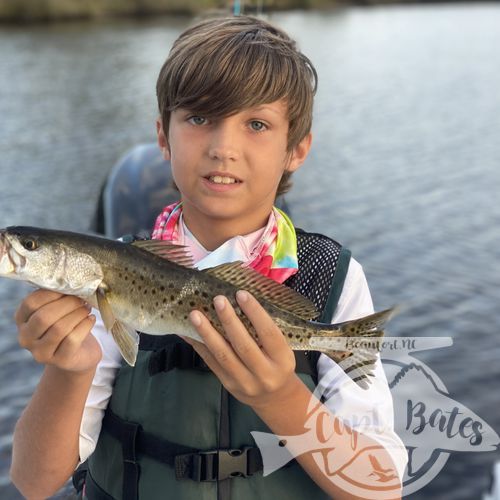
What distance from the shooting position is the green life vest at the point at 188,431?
2816 mm

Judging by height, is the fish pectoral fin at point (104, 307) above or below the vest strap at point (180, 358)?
above

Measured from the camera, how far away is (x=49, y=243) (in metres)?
2.53

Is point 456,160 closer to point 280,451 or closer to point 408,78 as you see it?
point 408,78

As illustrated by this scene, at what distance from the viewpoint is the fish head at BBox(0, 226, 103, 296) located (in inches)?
97.3

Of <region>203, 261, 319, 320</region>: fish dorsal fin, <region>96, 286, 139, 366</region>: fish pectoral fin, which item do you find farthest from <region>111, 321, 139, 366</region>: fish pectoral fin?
<region>203, 261, 319, 320</region>: fish dorsal fin

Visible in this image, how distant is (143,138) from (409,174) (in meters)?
6.65

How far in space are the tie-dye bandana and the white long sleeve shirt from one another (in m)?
0.05

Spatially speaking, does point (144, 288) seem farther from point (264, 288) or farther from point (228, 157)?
point (228, 157)

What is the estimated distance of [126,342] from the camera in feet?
8.44

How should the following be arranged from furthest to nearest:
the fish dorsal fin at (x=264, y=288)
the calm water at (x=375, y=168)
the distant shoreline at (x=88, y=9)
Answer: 1. the distant shoreline at (x=88, y=9)
2. the calm water at (x=375, y=168)
3. the fish dorsal fin at (x=264, y=288)

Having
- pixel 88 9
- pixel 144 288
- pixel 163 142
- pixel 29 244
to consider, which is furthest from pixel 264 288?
pixel 88 9

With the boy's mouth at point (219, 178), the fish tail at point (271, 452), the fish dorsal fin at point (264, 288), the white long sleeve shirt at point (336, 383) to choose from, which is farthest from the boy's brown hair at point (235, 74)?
the fish tail at point (271, 452)

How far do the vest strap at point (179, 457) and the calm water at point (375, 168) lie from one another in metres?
3.70

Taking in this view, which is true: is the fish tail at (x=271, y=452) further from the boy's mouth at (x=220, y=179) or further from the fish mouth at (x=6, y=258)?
the fish mouth at (x=6, y=258)
